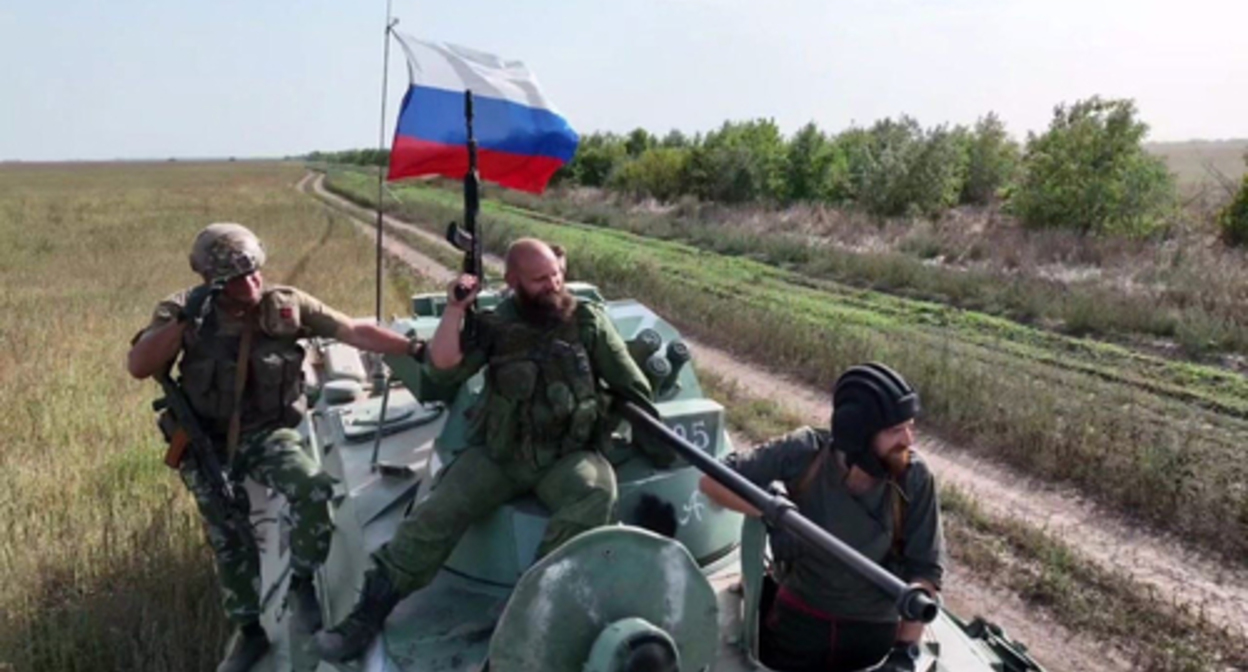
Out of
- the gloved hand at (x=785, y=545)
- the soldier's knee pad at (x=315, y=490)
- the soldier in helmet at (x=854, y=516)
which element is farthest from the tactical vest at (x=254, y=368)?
the gloved hand at (x=785, y=545)

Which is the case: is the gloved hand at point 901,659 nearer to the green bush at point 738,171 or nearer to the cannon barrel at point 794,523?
the cannon barrel at point 794,523

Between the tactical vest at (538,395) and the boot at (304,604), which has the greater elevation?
the tactical vest at (538,395)

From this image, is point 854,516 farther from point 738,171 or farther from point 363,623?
point 738,171

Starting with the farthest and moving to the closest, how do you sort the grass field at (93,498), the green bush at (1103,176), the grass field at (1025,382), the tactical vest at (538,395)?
the green bush at (1103,176) → the grass field at (1025,382) → the grass field at (93,498) → the tactical vest at (538,395)

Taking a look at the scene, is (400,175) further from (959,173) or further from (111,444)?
(959,173)

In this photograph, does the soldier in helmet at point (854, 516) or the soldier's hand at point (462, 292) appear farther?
the soldier's hand at point (462, 292)

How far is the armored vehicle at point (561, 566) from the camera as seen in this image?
3.15m

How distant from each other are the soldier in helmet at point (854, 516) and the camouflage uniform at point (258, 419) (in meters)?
1.88

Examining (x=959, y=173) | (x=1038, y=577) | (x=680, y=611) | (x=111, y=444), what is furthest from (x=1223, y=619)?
(x=959, y=173)

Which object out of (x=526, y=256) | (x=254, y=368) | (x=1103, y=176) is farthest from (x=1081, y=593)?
(x=1103, y=176)

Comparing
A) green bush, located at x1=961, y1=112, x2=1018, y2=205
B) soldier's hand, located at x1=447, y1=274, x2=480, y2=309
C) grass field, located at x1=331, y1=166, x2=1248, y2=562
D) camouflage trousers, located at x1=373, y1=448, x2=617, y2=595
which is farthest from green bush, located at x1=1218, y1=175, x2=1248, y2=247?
soldier's hand, located at x1=447, y1=274, x2=480, y2=309

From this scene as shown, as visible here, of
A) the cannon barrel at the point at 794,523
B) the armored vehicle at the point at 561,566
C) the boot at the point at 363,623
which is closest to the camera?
the cannon barrel at the point at 794,523

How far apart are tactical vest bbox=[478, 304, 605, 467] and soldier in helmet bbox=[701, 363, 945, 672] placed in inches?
23.2

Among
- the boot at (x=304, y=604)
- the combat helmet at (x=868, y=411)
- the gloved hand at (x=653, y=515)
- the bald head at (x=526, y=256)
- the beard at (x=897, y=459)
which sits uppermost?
the bald head at (x=526, y=256)
